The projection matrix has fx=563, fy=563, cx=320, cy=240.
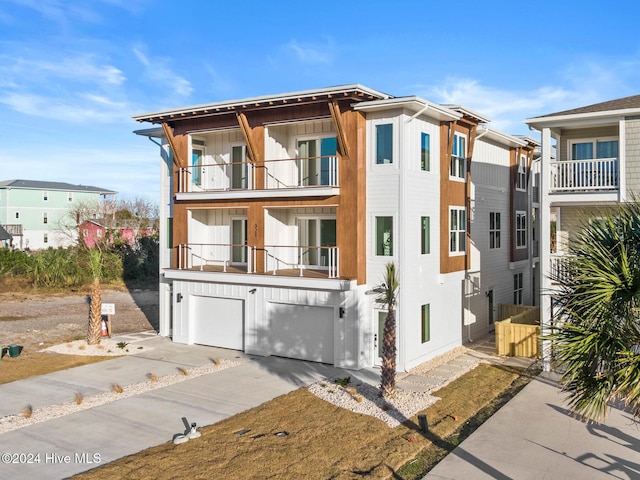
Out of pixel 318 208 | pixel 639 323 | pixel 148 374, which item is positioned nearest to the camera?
pixel 639 323

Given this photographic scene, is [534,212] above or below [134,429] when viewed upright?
above

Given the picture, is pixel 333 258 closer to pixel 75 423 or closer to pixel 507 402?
pixel 507 402

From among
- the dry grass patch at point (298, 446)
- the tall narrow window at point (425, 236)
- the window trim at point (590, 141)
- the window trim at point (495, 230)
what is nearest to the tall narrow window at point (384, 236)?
the tall narrow window at point (425, 236)

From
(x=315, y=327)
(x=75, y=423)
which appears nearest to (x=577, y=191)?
(x=315, y=327)

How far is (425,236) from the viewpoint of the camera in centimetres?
1959

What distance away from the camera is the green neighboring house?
68250 millimetres

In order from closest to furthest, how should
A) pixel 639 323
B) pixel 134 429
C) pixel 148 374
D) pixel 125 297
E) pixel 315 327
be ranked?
pixel 639 323
pixel 134 429
pixel 148 374
pixel 315 327
pixel 125 297

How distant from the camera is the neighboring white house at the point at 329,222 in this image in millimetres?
18453

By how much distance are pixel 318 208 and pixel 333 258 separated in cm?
250

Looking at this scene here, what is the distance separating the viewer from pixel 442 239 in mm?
20484

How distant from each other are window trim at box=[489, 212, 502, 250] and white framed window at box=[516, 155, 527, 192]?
2.98 meters

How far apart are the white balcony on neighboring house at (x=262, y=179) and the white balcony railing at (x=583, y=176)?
24.2 ft

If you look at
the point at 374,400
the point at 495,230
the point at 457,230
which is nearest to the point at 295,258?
the point at 457,230

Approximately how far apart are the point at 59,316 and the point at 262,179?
50.8 feet
